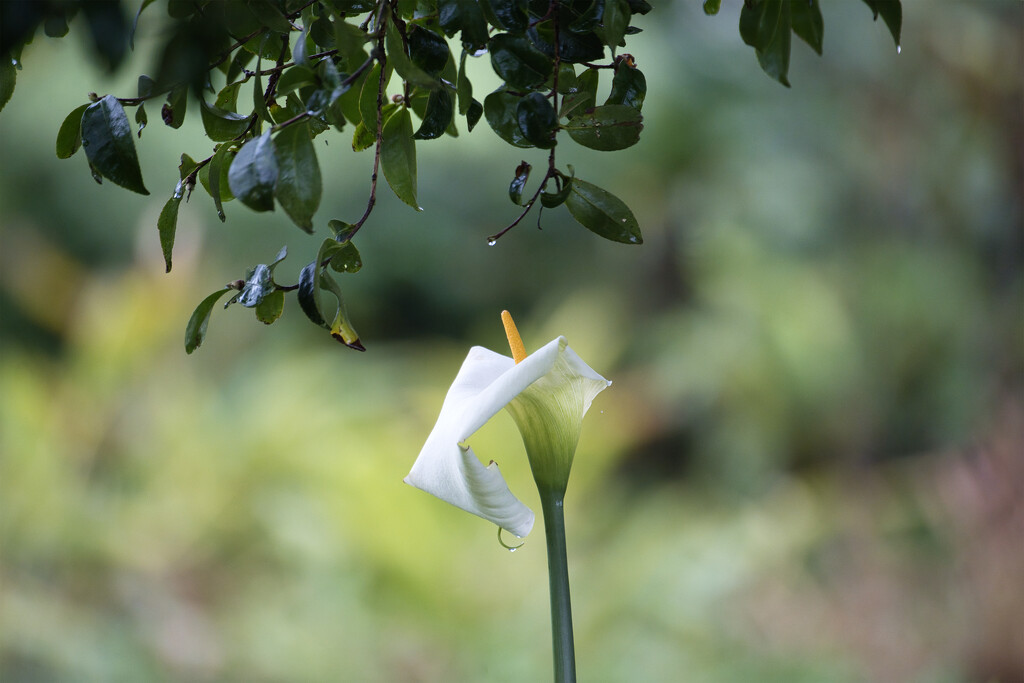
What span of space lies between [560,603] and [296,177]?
0.41 feet

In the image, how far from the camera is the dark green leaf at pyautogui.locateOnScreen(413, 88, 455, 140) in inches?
9.0

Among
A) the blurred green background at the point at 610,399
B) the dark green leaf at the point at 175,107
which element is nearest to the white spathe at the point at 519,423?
the dark green leaf at the point at 175,107

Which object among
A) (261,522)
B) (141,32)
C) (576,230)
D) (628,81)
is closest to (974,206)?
(576,230)

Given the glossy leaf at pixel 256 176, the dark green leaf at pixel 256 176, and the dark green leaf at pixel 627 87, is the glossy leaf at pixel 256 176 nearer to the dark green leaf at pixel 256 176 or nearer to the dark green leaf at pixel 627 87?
the dark green leaf at pixel 256 176

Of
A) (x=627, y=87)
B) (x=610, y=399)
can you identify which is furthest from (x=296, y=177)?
(x=610, y=399)

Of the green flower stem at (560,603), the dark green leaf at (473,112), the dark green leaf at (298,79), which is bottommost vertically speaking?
the green flower stem at (560,603)

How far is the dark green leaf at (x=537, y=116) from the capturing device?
0.20 m

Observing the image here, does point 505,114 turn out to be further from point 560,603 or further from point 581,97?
point 560,603

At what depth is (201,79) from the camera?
154 mm

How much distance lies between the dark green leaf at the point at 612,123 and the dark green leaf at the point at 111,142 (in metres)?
0.11

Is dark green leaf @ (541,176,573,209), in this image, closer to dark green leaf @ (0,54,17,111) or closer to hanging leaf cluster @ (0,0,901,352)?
hanging leaf cluster @ (0,0,901,352)

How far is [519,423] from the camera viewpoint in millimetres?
243

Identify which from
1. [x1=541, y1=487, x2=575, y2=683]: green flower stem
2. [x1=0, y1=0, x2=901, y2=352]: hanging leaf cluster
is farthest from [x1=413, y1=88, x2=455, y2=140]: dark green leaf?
[x1=541, y1=487, x2=575, y2=683]: green flower stem

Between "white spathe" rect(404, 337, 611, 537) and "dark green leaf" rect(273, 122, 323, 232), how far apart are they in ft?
0.22
